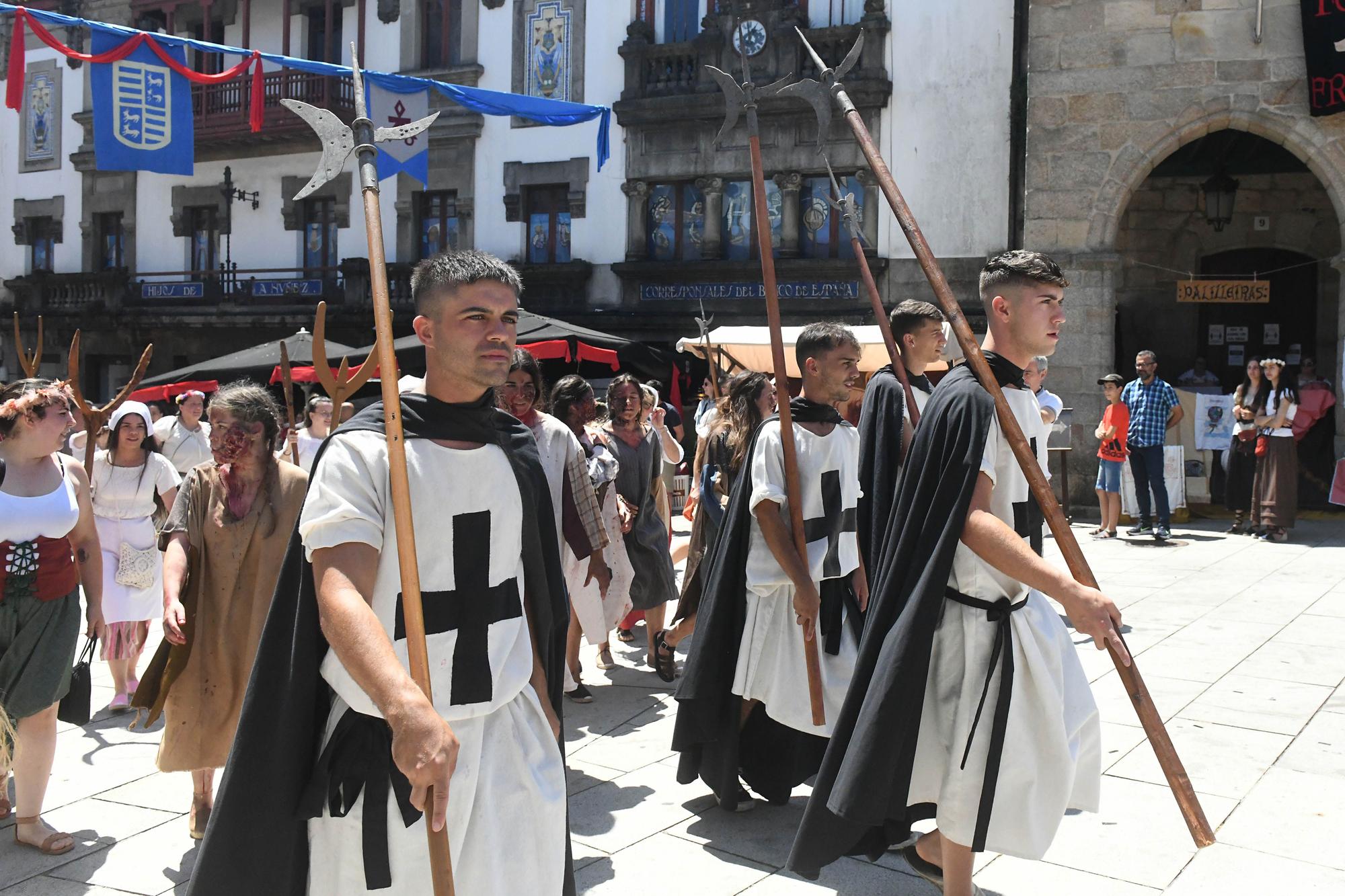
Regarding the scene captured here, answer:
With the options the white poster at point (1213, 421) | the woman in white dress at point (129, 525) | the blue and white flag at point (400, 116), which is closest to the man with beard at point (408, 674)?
the woman in white dress at point (129, 525)

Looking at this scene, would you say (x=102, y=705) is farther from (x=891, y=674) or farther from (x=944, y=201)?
(x=944, y=201)

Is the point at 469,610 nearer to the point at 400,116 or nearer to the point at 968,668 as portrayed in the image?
the point at 968,668

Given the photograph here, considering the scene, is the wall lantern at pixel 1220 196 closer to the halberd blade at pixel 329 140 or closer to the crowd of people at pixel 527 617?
the crowd of people at pixel 527 617

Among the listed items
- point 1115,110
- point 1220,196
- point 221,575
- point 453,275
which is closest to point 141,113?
point 221,575

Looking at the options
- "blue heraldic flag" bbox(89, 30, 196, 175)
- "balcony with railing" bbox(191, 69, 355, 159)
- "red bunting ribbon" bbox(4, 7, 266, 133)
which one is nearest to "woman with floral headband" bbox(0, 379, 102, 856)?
"red bunting ribbon" bbox(4, 7, 266, 133)

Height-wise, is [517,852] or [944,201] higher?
[944,201]

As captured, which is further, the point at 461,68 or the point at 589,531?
the point at 461,68

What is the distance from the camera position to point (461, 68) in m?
20.4

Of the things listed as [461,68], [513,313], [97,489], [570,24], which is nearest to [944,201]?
[570,24]

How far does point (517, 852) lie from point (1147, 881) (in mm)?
2485

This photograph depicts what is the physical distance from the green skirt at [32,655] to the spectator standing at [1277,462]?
443 inches

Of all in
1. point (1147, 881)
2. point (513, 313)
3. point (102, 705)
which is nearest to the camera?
point (513, 313)

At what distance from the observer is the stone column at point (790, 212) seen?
18.2 metres

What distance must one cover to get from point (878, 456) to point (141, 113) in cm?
685
